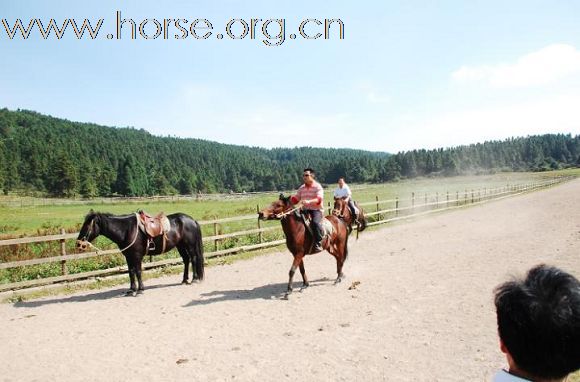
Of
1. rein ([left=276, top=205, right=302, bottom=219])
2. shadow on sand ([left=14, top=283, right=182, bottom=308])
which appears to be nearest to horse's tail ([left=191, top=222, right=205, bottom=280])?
shadow on sand ([left=14, top=283, right=182, bottom=308])

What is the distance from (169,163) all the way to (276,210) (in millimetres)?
126029

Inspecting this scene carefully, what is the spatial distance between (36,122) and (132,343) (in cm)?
17143

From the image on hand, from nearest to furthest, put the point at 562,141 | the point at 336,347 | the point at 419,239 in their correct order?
the point at 336,347 < the point at 419,239 < the point at 562,141

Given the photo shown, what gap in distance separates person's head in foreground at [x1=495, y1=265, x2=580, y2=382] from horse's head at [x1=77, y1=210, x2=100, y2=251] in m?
9.03

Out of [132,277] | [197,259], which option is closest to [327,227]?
[197,259]

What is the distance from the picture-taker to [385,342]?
562 centimetres

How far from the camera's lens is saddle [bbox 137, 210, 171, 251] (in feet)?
29.9

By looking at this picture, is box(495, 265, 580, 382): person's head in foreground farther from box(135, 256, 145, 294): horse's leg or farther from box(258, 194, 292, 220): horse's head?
box(135, 256, 145, 294): horse's leg

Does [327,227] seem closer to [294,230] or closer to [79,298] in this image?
[294,230]

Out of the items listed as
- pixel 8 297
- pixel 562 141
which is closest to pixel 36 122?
pixel 8 297

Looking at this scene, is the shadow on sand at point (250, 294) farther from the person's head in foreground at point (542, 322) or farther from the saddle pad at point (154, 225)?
the person's head in foreground at point (542, 322)

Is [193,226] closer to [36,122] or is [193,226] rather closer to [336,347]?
[336,347]

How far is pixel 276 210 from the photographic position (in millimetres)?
8117

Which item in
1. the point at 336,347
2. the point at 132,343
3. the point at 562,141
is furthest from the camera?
the point at 562,141
